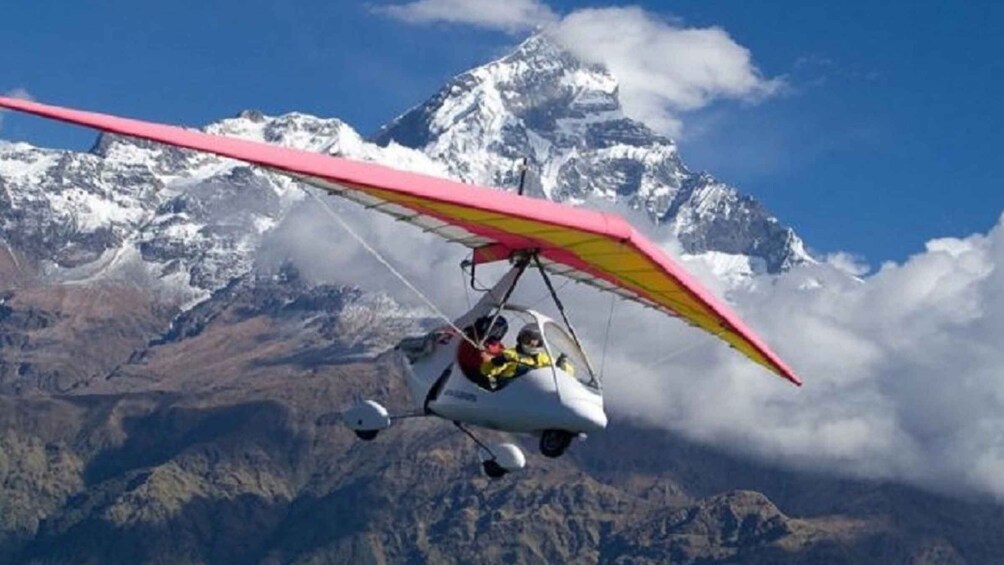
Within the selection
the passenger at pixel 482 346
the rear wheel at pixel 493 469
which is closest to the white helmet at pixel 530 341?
the passenger at pixel 482 346

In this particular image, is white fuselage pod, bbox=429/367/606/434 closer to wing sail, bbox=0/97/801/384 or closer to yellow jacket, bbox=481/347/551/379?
yellow jacket, bbox=481/347/551/379

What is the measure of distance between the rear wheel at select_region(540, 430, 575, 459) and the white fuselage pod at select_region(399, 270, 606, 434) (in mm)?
351

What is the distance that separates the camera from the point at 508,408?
148 feet

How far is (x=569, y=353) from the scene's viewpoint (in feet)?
153

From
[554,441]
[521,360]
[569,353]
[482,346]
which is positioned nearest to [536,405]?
[554,441]

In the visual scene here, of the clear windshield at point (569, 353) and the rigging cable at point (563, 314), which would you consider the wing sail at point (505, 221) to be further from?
the clear windshield at point (569, 353)

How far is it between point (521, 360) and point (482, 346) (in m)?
1.38

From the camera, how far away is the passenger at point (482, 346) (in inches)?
1825

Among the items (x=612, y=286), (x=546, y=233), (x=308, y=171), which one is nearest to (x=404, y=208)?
(x=546, y=233)

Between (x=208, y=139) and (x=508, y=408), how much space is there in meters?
12.6

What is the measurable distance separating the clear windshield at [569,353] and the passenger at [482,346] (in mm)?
1385

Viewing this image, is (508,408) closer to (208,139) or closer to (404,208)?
(404,208)

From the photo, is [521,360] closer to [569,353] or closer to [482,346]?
[482,346]

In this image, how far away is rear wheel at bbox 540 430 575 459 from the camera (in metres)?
45.3
